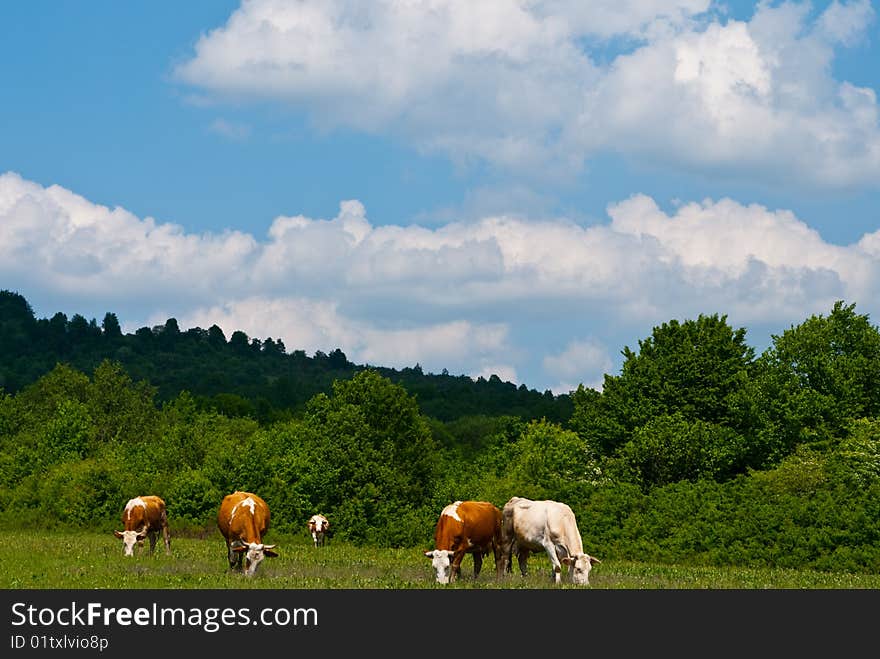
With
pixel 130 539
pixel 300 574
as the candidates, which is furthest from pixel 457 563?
pixel 130 539

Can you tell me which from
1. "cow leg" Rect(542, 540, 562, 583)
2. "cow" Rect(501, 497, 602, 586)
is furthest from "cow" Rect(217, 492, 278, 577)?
"cow leg" Rect(542, 540, 562, 583)

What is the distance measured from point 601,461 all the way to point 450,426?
114171mm

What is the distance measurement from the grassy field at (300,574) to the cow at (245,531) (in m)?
0.53

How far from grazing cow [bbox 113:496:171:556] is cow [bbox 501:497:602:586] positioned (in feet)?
53.5

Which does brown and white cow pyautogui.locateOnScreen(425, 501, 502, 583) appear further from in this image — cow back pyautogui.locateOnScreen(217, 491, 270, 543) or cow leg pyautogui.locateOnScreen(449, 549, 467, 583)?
cow back pyautogui.locateOnScreen(217, 491, 270, 543)

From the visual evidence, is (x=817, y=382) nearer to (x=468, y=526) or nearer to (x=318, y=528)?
(x=318, y=528)

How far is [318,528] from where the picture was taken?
6191 cm

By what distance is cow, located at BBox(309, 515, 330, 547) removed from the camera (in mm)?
61781

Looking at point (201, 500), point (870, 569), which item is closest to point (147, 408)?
point (201, 500)

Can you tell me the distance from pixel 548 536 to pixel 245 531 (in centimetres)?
1016

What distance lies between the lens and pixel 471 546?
33.6 metres

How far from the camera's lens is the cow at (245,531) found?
112 feet
